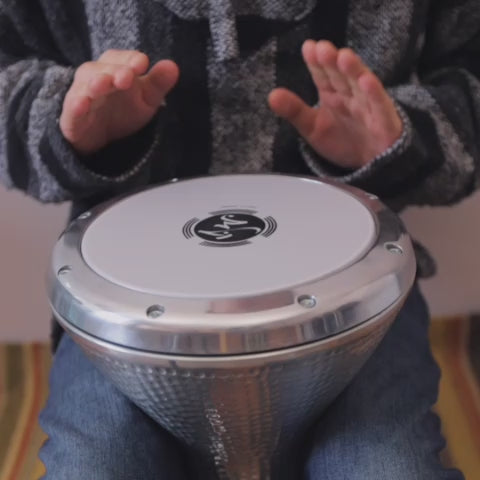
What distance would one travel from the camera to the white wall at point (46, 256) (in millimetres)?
906

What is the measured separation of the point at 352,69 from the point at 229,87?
0.13 m

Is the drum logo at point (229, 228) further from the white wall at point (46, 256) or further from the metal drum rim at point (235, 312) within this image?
the white wall at point (46, 256)

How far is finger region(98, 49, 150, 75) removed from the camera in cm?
54

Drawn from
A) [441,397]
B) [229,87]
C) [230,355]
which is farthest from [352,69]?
A: [441,397]

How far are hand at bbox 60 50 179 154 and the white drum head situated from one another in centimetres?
7

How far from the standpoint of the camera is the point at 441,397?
0.86m

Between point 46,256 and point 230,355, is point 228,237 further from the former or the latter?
point 46,256

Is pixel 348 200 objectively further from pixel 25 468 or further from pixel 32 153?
pixel 25 468

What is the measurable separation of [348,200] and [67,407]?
9.8 inches

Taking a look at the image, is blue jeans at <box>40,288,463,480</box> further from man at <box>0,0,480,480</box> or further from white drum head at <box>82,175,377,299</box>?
white drum head at <box>82,175,377,299</box>

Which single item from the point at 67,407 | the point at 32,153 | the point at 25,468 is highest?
the point at 32,153

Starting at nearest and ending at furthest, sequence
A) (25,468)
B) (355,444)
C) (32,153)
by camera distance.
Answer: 1. (355,444)
2. (32,153)
3. (25,468)

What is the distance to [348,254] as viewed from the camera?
44cm

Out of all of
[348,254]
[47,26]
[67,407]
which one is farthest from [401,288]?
[47,26]
